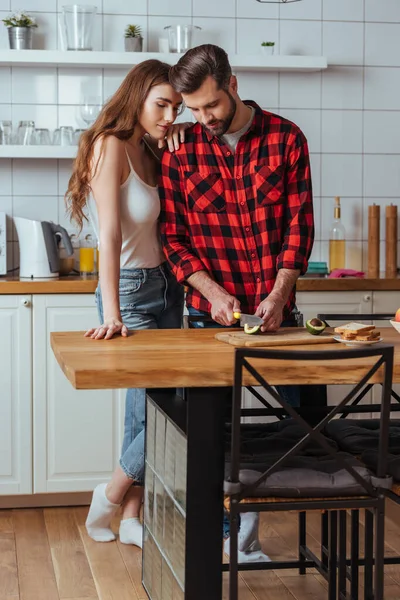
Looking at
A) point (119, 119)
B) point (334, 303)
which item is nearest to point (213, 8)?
point (334, 303)

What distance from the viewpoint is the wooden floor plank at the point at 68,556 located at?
8.85 ft

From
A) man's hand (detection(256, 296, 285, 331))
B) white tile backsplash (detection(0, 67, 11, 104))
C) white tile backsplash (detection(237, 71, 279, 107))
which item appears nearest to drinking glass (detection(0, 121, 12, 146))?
white tile backsplash (detection(0, 67, 11, 104))

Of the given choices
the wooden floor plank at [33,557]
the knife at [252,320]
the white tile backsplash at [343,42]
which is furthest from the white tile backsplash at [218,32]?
the wooden floor plank at [33,557]

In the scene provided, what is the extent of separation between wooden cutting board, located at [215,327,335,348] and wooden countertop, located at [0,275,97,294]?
1.21 meters

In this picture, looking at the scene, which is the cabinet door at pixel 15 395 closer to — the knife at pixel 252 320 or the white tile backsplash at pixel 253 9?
the knife at pixel 252 320

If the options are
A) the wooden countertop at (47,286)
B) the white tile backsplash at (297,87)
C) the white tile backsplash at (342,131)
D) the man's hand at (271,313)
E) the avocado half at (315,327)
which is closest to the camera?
the avocado half at (315,327)

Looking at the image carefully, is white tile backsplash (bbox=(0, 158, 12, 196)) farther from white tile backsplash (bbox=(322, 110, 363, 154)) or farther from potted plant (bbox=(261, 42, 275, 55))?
white tile backsplash (bbox=(322, 110, 363, 154))

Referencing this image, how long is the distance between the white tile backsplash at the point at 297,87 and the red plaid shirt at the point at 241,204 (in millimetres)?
1367

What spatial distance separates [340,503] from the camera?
1.94 m

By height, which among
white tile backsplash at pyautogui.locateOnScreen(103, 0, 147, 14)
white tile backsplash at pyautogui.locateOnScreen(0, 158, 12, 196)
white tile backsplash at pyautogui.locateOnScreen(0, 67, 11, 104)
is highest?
white tile backsplash at pyautogui.locateOnScreen(103, 0, 147, 14)

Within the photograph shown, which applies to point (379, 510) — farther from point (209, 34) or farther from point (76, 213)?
point (209, 34)

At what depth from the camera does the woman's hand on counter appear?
231 cm

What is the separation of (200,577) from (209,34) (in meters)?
2.84

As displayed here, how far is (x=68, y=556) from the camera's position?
2.98m
